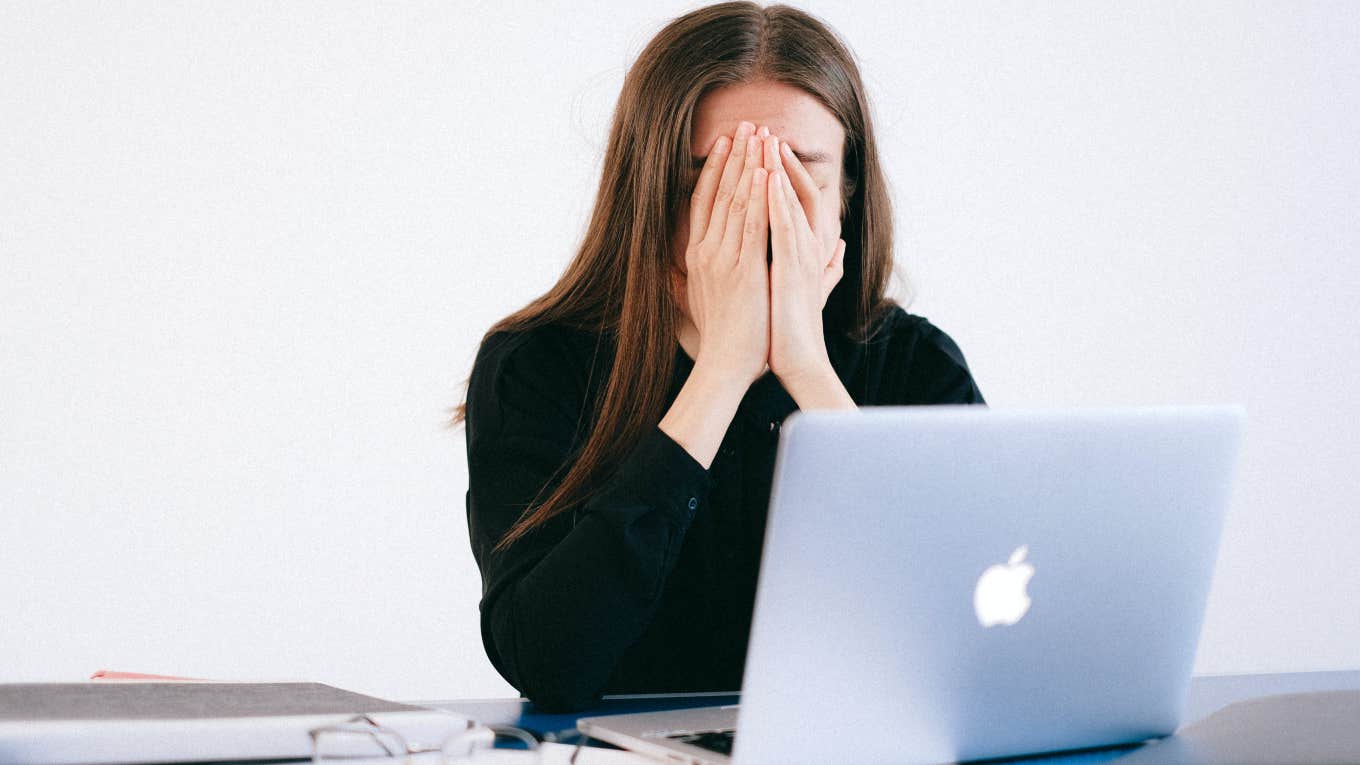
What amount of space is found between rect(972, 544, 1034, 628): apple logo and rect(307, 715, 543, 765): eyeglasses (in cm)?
28

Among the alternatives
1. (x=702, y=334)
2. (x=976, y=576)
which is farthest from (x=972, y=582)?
(x=702, y=334)

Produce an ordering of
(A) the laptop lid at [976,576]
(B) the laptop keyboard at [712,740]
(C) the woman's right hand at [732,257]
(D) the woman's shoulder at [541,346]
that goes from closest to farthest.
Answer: (A) the laptop lid at [976,576], (B) the laptop keyboard at [712,740], (C) the woman's right hand at [732,257], (D) the woman's shoulder at [541,346]

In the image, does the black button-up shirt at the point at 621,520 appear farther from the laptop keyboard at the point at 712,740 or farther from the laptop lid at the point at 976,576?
the laptop lid at the point at 976,576

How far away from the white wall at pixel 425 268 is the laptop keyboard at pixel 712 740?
6.77 ft

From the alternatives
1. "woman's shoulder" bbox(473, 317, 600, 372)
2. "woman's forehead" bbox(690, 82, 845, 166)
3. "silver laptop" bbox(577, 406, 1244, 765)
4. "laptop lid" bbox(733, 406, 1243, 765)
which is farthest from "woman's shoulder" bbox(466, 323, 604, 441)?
"laptop lid" bbox(733, 406, 1243, 765)

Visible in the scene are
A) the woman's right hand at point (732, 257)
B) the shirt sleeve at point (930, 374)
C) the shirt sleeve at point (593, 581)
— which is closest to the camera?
the shirt sleeve at point (593, 581)

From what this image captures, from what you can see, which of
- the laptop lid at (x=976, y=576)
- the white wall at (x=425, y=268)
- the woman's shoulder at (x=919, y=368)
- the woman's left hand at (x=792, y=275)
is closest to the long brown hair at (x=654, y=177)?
the woman's left hand at (x=792, y=275)

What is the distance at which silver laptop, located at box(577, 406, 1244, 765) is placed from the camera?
0.75 m

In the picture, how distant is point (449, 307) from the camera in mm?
3014

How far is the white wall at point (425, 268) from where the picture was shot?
2.73 metres

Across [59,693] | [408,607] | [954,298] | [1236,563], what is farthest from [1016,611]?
[1236,563]

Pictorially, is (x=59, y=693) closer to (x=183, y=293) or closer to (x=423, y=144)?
(x=183, y=293)

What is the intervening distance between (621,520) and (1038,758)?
0.40 metres

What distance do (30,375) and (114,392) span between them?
160 millimetres
